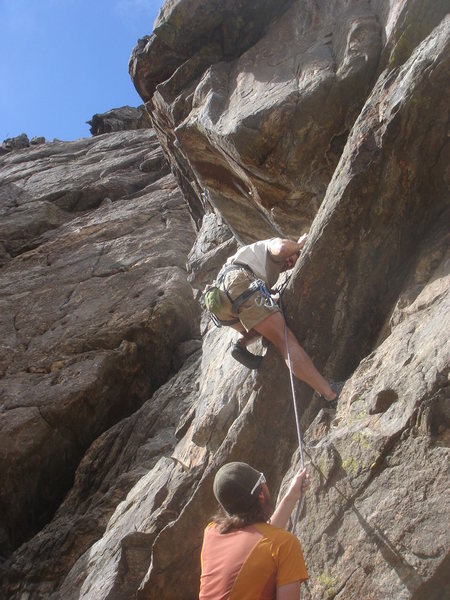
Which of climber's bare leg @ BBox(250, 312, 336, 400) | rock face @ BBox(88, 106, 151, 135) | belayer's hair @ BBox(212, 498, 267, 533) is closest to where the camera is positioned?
belayer's hair @ BBox(212, 498, 267, 533)

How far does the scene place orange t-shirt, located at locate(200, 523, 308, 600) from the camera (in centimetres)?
418

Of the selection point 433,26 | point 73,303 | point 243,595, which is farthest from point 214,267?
point 243,595

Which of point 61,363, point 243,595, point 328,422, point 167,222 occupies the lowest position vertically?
point 243,595

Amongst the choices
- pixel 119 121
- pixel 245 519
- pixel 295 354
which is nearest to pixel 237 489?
pixel 245 519

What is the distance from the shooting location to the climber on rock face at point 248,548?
13.7 ft

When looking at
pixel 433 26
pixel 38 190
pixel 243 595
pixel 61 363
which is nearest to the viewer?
pixel 243 595

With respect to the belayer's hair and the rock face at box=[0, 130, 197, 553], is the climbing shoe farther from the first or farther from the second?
the rock face at box=[0, 130, 197, 553]

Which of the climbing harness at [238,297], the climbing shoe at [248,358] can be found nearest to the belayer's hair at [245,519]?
the climbing shoe at [248,358]

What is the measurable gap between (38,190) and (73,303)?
36.0 feet

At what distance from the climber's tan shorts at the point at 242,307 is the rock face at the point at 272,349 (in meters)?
0.43

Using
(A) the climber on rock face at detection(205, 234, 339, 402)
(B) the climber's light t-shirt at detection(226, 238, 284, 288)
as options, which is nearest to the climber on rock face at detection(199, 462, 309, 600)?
(A) the climber on rock face at detection(205, 234, 339, 402)

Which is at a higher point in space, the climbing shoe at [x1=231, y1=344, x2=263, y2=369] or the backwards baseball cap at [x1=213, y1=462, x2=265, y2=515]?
the climbing shoe at [x1=231, y1=344, x2=263, y2=369]

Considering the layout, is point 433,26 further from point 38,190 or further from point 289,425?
point 38,190

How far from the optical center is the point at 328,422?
6344 millimetres
